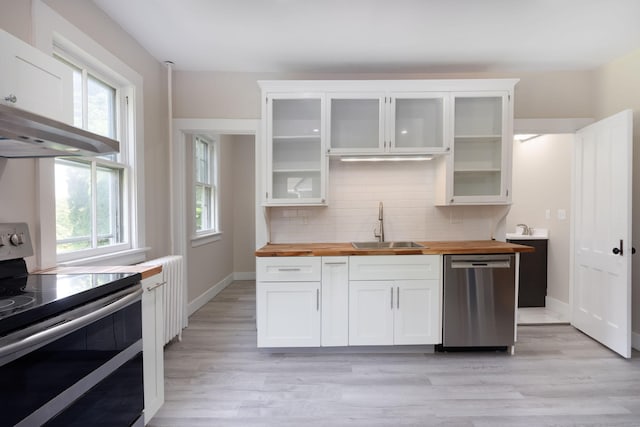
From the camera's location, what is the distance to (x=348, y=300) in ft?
8.43

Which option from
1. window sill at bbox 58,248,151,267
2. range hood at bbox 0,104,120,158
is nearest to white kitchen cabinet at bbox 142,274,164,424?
window sill at bbox 58,248,151,267

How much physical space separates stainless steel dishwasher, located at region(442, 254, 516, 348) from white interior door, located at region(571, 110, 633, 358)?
86 cm

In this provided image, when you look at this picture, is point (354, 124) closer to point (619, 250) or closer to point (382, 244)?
point (382, 244)

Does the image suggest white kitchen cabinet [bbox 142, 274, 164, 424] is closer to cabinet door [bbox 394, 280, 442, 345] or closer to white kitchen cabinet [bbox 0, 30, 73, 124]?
white kitchen cabinet [bbox 0, 30, 73, 124]

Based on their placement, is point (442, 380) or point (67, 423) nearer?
point (67, 423)

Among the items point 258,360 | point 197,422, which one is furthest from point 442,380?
point 197,422

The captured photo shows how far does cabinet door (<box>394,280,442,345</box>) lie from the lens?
256 cm

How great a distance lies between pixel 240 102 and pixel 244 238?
2808 millimetres

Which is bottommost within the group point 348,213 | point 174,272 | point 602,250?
point 174,272

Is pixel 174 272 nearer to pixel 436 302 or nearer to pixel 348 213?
pixel 348 213

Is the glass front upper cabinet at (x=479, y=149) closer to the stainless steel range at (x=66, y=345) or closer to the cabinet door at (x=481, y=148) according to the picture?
the cabinet door at (x=481, y=148)

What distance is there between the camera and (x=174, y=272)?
2715mm

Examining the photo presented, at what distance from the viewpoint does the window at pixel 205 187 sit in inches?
157

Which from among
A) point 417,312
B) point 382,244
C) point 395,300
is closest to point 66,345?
point 395,300
